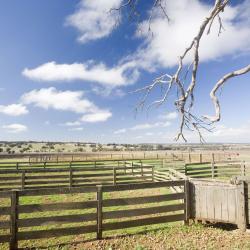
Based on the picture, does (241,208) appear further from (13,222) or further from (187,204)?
(13,222)

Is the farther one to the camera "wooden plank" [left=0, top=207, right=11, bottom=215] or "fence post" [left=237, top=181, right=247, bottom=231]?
"fence post" [left=237, top=181, right=247, bottom=231]

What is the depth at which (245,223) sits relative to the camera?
9352 mm

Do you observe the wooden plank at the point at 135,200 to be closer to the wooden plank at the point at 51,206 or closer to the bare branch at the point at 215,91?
the wooden plank at the point at 51,206

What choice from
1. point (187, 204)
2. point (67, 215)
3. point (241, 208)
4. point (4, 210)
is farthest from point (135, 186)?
point (4, 210)

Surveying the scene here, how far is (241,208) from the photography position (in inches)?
372

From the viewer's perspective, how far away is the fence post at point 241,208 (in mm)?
9359

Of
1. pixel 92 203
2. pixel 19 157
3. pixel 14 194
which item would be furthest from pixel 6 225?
pixel 19 157

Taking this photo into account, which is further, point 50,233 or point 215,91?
point 50,233

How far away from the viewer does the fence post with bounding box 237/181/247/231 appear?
936 centimetres

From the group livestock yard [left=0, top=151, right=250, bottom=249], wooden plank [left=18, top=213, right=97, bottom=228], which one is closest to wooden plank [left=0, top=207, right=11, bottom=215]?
livestock yard [left=0, top=151, right=250, bottom=249]

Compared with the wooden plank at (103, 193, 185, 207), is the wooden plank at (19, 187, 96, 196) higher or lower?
higher

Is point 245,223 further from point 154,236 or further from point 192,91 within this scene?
point 192,91

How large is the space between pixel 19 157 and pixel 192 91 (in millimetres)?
59751

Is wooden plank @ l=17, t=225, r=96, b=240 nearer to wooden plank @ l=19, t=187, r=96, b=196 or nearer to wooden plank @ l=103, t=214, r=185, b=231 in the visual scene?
wooden plank @ l=103, t=214, r=185, b=231
